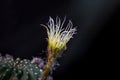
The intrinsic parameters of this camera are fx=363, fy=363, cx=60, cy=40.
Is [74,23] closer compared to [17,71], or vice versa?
[17,71]

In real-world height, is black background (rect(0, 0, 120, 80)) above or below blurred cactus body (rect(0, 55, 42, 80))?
above

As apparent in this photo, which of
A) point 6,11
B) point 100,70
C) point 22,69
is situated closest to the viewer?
point 22,69

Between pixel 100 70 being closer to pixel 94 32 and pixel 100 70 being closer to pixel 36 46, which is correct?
pixel 94 32

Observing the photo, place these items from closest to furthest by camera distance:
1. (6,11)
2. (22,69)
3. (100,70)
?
1. (22,69)
2. (6,11)
3. (100,70)

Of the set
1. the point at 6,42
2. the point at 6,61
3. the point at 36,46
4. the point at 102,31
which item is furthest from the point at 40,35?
the point at 6,61

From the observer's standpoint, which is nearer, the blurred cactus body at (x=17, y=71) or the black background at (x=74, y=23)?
the blurred cactus body at (x=17, y=71)

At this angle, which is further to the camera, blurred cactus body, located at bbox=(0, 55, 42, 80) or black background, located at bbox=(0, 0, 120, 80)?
black background, located at bbox=(0, 0, 120, 80)

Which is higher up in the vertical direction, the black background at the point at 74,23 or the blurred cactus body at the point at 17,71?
the black background at the point at 74,23

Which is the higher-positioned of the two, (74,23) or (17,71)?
(74,23)
